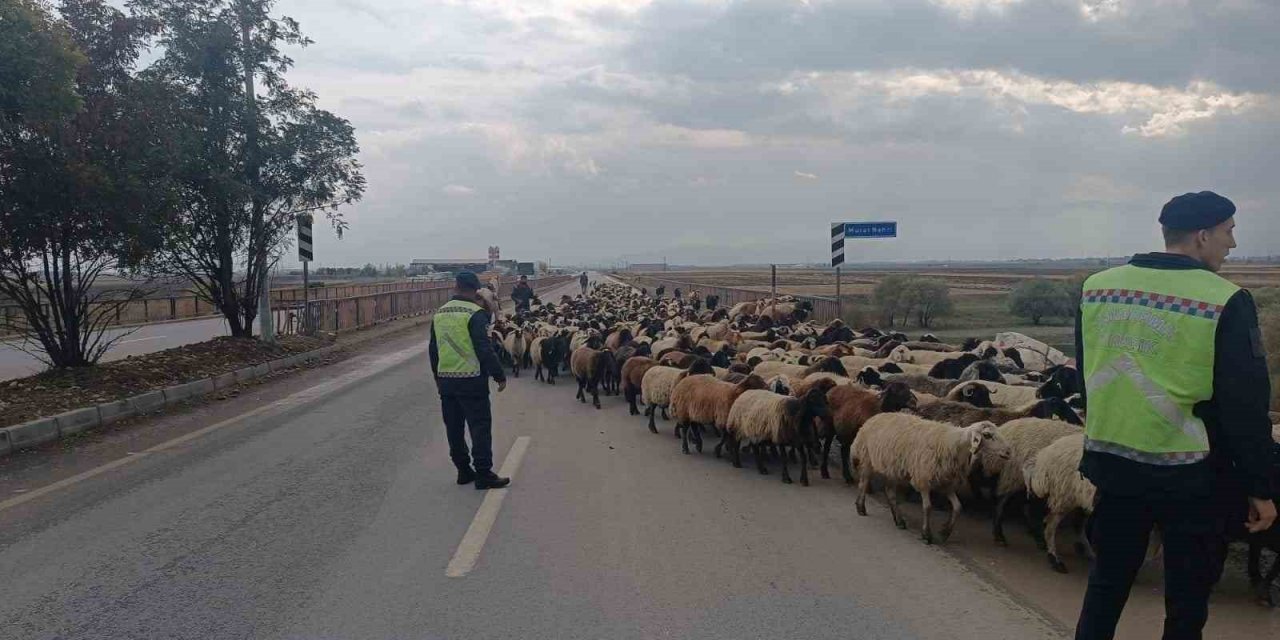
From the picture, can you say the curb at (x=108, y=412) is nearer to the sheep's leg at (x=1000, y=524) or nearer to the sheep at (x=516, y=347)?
the sheep at (x=516, y=347)

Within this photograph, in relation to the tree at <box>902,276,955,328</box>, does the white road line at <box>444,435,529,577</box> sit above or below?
below

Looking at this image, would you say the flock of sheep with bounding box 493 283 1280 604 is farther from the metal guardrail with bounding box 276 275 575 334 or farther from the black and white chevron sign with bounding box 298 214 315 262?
the metal guardrail with bounding box 276 275 575 334

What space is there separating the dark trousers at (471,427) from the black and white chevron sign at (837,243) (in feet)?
50.3

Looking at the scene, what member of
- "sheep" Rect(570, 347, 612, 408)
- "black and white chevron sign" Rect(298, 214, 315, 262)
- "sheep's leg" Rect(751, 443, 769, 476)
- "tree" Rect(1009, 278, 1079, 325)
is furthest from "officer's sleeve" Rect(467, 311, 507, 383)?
"tree" Rect(1009, 278, 1079, 325)

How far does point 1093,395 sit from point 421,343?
21.2m

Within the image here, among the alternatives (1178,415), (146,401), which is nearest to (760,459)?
(1178,415)

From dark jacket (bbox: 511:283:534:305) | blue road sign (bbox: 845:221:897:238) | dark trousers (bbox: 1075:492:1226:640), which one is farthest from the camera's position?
dark jacket (bbox: 511:283:534:305)

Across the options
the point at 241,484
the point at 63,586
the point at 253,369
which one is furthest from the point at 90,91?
the point at 63,586

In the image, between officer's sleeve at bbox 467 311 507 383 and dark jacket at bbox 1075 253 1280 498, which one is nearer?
dark jacket at bbox 1075 253 1280 498

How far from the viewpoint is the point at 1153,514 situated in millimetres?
3193

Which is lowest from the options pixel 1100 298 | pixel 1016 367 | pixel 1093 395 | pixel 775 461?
pixel 775 461

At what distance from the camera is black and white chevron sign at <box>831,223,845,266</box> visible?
69.2 ft

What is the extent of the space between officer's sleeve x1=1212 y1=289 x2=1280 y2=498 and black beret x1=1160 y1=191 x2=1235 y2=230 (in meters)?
0.34

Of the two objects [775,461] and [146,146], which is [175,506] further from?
[146,146]
